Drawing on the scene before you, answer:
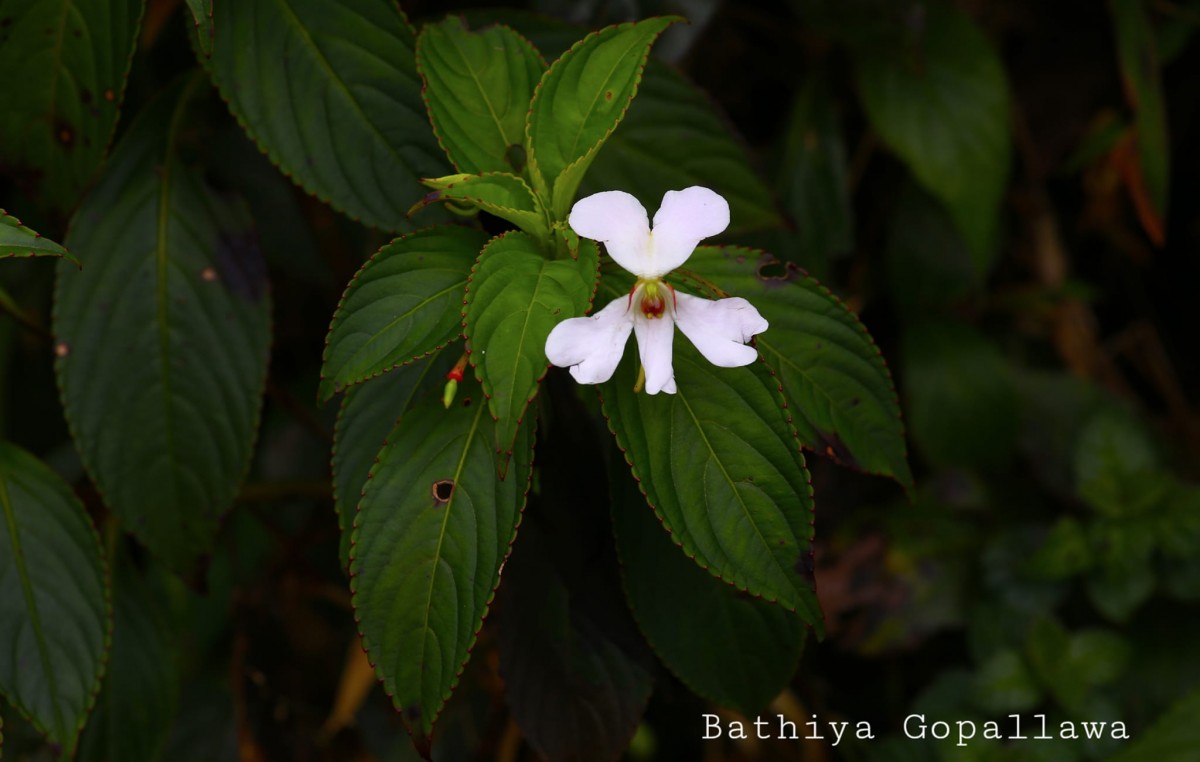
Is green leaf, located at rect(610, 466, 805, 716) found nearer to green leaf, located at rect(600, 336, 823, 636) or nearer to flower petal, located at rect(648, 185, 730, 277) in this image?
green leaf, located at rect(600, 336, 823, 636)

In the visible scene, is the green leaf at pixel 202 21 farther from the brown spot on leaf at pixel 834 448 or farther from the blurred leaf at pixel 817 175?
the blurred leaf at pixel 817 175

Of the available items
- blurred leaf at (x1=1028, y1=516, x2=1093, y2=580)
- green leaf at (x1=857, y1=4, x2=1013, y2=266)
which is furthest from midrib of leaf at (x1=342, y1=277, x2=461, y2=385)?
blurred leaf at (x1=1028, y1=516, x2=1093, y2=580)

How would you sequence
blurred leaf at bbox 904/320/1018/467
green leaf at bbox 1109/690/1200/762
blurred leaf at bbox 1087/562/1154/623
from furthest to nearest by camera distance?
blurred leaf at bbox 904/320/1018/467, blurred leaf at bbox 1087/562/1154/623, green leaf at bbox 1109/690/1200/762

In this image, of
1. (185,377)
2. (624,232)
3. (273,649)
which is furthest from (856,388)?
(273,649)

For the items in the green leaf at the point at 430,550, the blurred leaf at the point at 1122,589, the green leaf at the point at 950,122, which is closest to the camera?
the green leaf at the point at 430,550

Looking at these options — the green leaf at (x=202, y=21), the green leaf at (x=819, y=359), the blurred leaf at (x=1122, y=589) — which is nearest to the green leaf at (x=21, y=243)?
the green leaf at (x=202, y=21)

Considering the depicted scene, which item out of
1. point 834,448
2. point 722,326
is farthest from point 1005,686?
point 722,326
